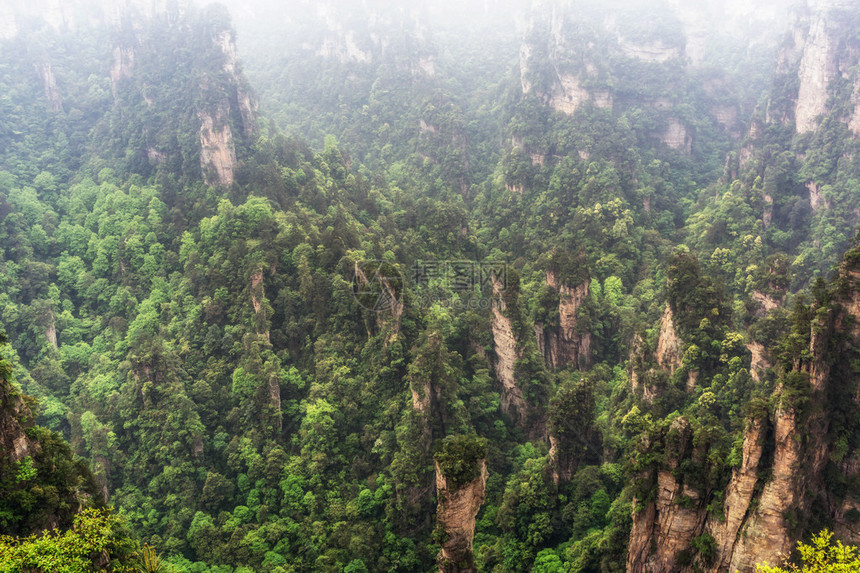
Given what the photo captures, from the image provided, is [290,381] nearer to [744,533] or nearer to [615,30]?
[744,533]

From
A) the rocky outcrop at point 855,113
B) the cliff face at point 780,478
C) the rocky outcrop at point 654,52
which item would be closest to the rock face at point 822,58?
the rocky outcrop at point 855,113

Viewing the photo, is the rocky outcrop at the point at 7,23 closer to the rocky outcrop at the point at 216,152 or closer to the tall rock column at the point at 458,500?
the rocky outcrop at the point at 216,152

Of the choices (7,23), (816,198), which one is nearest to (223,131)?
(7,23)

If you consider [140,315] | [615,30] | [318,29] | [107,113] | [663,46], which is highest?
[318,29]

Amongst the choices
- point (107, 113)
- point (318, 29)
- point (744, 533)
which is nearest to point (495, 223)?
point (107, 113)

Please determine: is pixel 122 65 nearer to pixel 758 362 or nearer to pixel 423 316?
pixel 423 316
